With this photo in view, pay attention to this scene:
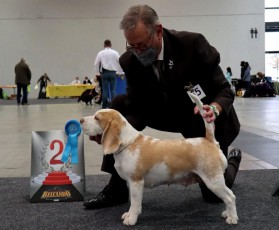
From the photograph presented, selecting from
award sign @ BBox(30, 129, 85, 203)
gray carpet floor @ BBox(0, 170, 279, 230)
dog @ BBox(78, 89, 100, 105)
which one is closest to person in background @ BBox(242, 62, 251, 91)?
dog @ BBox(78, 89, 100, 105)

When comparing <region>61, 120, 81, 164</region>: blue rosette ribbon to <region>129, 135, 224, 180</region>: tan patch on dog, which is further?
<region>61, 120, 81, 164</region>: blue rosette ribbon

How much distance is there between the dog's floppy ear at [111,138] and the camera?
1639mm

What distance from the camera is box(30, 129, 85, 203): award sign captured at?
2.10 metres

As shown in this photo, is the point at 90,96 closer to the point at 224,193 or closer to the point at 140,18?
the point at 140,18

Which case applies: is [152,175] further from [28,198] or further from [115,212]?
[28,198]

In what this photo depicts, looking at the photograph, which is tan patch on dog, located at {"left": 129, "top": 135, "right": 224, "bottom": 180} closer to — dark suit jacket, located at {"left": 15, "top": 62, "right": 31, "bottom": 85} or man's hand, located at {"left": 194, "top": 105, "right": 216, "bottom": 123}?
man's hand, located at {"left": 194, "top": 105, "right": 216, "bottom": 123}

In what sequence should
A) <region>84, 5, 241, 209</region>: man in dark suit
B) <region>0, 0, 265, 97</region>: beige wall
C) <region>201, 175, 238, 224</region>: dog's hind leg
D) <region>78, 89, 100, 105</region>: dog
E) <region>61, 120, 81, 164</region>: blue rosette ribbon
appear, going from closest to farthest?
1. <region>201, 175, 238, 224</region>: dog's hind leg
2. <region>84, 5, 241, 209</region>: man in dark suit
3. <region>61, 120, 81, 164</region>: blue rosette ribbon
4. <region>78, 89, 100, 105</region>: dog
5. <region>0, 0, 265, 97</region>: beige wall

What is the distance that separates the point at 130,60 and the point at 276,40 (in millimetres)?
18650

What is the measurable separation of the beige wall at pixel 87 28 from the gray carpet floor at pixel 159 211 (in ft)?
51.7

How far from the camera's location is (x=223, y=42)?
59.1ft

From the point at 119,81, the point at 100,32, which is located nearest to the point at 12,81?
the point at 100,32

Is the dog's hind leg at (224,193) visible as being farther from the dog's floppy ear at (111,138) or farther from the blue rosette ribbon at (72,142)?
the blue rosette ribbon at (72,142)

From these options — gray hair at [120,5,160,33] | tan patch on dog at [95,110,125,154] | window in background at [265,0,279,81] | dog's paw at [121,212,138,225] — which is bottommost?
dog's paw at [121,212,138,225]

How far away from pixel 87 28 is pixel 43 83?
313 centimetres
